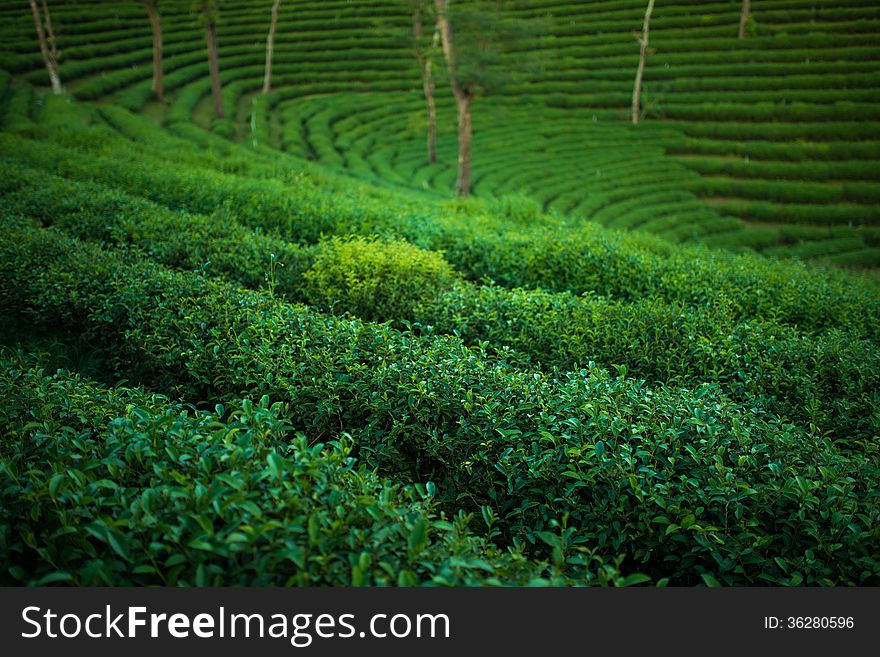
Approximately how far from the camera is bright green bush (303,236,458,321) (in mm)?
5492

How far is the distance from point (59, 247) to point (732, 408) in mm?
5621

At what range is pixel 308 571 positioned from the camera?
1969 mm

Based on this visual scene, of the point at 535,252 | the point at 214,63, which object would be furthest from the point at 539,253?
the point at 214,63

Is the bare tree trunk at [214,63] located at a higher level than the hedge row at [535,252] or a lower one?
higher

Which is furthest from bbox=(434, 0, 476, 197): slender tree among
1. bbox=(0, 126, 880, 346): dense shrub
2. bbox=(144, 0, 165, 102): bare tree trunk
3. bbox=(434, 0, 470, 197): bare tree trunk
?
bbox=(144, 0, 165, 102): bare tree trunk

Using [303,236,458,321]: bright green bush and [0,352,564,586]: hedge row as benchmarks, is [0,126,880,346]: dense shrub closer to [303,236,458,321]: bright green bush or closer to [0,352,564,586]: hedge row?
[303,236,458,321]: bright green bush

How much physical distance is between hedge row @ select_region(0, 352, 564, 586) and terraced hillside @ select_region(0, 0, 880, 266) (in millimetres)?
16312

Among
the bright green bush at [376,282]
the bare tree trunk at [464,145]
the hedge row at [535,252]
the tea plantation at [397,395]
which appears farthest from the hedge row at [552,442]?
the bare tree trunk at [464,145]

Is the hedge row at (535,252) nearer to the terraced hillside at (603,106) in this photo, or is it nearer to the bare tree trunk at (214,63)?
the terraced hillside at (603,106)

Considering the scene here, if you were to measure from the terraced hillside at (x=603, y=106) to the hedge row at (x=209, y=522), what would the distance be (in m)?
16.3

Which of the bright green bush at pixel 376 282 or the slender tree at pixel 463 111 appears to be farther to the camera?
the slender tree at pixel 463 111

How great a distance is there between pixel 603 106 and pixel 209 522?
28.7 m

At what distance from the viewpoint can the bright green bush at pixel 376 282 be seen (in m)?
5.49

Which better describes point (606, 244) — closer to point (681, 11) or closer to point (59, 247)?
point (59, 247)
